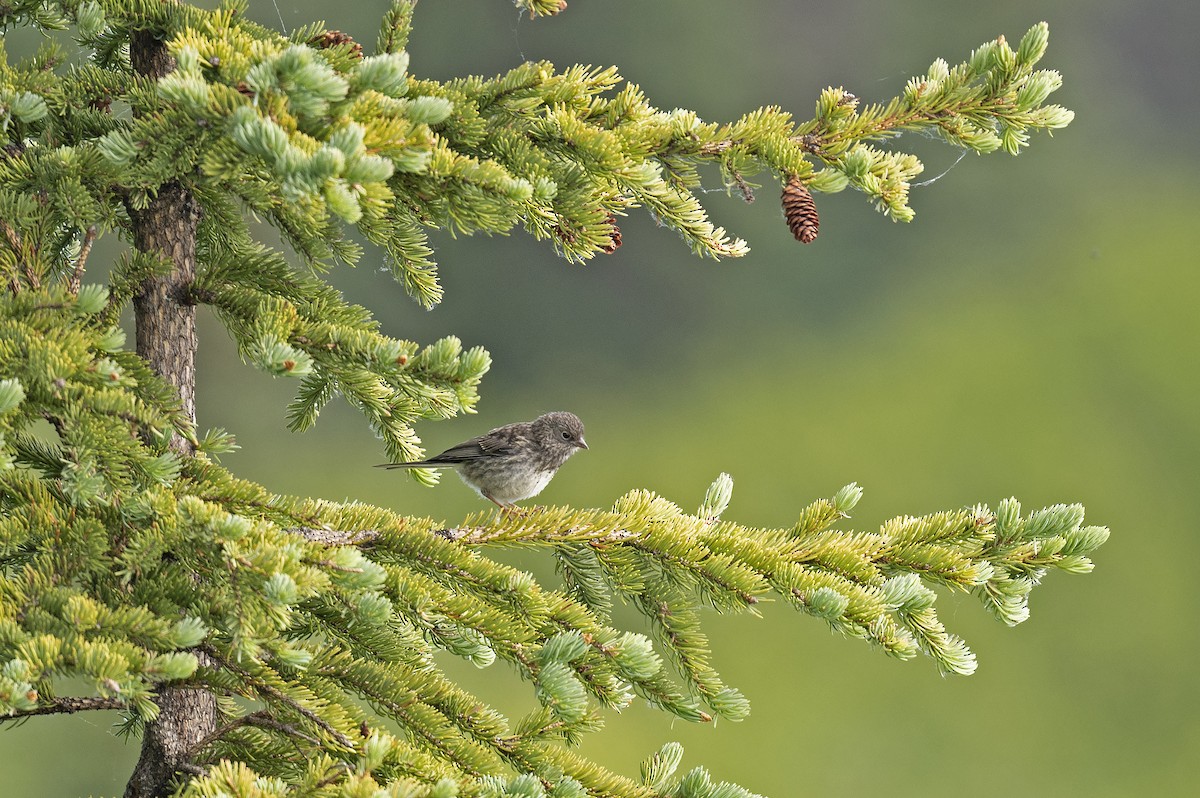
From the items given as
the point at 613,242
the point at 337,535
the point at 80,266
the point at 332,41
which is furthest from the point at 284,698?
the point at 332,41

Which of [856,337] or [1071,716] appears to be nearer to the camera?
[1071,716]

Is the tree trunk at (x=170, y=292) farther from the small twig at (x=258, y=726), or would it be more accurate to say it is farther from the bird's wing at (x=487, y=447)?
the bird's wing at (x=487, y=447)

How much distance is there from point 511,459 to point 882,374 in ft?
66.3

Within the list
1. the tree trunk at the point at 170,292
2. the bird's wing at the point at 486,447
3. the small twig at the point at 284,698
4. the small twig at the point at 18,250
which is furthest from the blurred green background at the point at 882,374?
the small twig at the point at 18,250

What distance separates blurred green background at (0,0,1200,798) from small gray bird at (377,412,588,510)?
10.5 m

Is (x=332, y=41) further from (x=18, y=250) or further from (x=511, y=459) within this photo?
(x=511, y=459)

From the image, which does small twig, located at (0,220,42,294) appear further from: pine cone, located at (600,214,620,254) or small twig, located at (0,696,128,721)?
pine cone, located at (600,214,620,254)

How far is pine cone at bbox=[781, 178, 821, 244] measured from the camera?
112 inches

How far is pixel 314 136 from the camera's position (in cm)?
233

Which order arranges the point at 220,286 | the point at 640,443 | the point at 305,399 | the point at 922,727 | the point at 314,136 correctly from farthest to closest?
the point at 640,443 < the point at 922,727 < the point at 305,399 < the point at 220,286 < the point at 314,136

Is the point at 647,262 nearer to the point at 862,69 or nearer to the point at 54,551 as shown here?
the point at 862,69

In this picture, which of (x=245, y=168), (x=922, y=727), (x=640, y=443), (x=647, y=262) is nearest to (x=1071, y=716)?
(x=922, y=727)

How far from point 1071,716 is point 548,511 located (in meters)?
16.2

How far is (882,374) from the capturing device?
24688 millimetres
